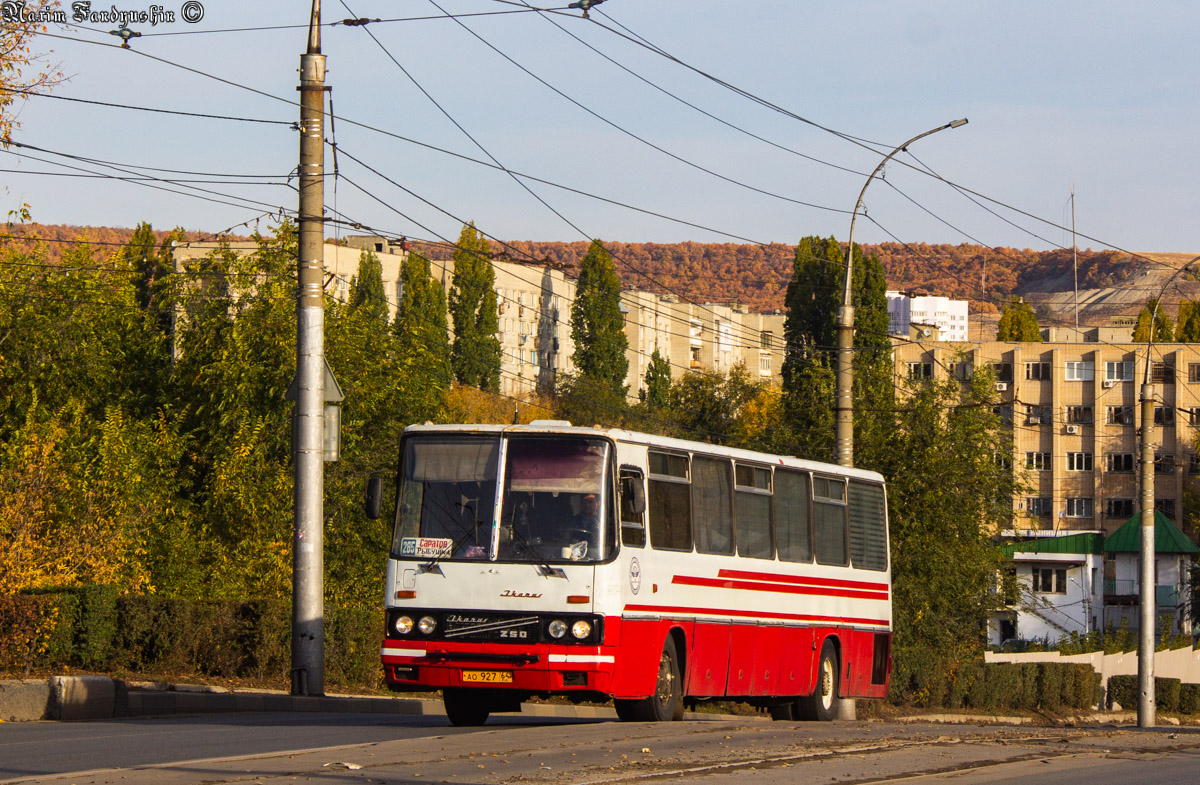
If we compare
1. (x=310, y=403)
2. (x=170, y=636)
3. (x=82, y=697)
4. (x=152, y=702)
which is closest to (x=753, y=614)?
(x=310, y=403)

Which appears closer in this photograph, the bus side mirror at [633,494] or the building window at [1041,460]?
the bus side mirror at [633,494]

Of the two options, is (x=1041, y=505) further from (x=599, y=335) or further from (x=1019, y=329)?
(x=599, y=335)

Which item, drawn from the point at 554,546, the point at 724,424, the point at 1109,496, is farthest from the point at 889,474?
the point at 1109,496

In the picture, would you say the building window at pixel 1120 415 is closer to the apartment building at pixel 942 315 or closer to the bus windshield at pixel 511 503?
the apartment building at pixel 942 315

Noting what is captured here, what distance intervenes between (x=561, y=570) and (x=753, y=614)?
3.71 metres

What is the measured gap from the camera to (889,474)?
4741cm

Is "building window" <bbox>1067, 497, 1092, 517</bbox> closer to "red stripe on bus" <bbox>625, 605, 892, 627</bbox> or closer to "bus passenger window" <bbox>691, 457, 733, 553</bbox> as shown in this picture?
"red stripe on bus" <bbox>625, 605, 892, 627</bbox>

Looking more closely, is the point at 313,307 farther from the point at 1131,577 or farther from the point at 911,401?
the point at 1131,577

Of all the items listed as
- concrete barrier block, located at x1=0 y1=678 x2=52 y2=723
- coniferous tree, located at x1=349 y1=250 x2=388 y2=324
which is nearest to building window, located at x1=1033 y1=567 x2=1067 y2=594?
coniferous tree, located at x1=349 y1=250 x2=388 y2=324

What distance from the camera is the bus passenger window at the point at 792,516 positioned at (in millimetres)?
19469

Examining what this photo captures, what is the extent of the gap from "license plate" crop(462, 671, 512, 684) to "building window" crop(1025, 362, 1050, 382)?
104 metres

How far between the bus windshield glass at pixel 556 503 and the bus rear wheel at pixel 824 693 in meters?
6.02

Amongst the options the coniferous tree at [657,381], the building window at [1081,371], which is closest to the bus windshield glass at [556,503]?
the building window at [1081,371]

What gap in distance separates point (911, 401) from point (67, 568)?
1153 inches
